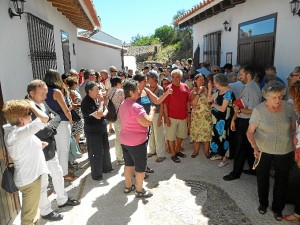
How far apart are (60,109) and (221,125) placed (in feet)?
9.41

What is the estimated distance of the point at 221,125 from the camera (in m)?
4.77

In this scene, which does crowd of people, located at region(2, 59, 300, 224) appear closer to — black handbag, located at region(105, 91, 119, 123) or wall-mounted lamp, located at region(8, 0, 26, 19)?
black handbag, located at region(105, 91, 119, 123)

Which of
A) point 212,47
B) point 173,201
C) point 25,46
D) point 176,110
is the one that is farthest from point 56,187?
point 212,47

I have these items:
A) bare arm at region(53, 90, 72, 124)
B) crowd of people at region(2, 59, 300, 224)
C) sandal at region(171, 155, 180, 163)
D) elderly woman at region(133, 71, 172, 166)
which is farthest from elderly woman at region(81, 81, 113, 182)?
sandal at region(171, 155, 180, 163)

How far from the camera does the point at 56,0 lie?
6.04 metres


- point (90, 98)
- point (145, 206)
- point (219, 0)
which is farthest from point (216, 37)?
point (145, 206)

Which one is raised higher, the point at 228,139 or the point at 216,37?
the point at 216,37

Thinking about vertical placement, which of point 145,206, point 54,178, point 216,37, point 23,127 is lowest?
point 145,206

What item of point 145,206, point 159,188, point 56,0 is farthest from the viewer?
point 56,0

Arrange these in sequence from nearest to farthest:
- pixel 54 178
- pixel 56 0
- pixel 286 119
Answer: pixel 286 119
pixel 54 178
pixel 56 0

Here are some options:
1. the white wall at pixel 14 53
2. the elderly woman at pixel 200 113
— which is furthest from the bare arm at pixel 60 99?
the elderly woman at pixel 200 113

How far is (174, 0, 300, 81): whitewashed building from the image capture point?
16.6 feet

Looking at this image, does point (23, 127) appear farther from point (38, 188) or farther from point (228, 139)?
point (228, 139)

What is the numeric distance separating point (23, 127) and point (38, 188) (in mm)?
759
